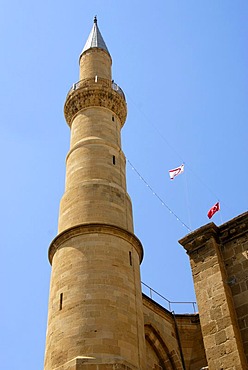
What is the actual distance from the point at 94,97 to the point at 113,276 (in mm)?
7373

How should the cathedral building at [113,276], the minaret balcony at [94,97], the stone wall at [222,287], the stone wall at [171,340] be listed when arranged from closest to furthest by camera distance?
the stone wall at [222,287], the cathedral building at [113,276], the stone wall at [171,340], the minaret balcony at [94,97]

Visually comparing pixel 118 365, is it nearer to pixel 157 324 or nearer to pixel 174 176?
pixel 157 324

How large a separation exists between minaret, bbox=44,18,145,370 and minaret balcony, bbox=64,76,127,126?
4 cm

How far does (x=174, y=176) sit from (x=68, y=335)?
798 centimetres

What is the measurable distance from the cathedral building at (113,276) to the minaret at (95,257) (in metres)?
0.02

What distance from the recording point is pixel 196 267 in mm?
7609

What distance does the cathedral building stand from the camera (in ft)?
23.1

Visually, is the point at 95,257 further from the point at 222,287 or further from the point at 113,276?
the point at 222,287

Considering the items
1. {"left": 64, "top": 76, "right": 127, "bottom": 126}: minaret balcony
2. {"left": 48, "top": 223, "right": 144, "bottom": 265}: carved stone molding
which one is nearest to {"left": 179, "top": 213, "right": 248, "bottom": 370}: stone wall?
{"left": 48, "top": 223, "right": 144, "bottom": 265}: carved stone molding

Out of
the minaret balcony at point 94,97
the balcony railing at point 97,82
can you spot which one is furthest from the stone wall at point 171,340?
the balcony railing at point 97,82

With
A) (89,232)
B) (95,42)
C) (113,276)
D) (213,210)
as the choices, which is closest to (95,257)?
(113,276)

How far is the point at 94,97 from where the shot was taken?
16.0 metres

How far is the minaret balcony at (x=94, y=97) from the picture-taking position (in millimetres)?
16031

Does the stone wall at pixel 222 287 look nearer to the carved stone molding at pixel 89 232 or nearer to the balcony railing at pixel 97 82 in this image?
the carved stone molding at pixel 89 232
